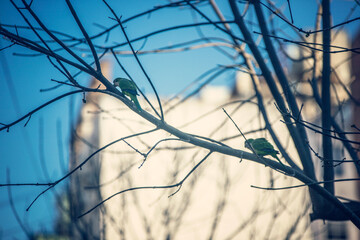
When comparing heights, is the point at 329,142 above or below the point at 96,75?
below

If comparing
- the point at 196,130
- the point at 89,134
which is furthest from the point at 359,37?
the point at 89,134

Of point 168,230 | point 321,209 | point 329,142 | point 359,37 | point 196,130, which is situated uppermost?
point 359,37

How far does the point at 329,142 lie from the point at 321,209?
26.7 inches

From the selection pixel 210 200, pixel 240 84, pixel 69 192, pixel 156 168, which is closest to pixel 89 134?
pixel 156 168

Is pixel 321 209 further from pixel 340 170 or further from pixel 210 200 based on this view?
pixel 340 170

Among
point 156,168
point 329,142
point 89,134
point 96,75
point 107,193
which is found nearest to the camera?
point 96,75

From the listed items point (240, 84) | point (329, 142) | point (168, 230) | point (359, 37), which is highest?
point (359, 37)

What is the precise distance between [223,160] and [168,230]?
1.53m

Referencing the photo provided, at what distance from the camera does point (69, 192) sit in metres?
4.37

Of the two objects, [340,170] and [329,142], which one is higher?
[340,170]

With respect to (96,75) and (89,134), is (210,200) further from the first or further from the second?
(96,75)

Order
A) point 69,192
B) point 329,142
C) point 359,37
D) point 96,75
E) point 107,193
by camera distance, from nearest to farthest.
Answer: point 96,75
point 329,142
point 69,192
point 107,193
point 359,37

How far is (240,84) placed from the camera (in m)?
14.2

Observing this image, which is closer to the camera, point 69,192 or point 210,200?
point 69,192
